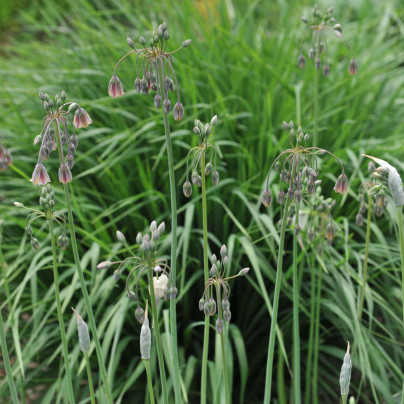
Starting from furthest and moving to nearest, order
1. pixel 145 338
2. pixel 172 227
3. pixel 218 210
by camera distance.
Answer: pixel 218 210 < pixel 172 227 < pixel 145 338

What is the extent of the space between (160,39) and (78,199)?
5.56ft

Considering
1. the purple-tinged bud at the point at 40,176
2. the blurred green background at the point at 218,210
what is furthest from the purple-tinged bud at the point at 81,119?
the blurred green background at the point at 218,210

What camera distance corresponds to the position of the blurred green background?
8.40 ft

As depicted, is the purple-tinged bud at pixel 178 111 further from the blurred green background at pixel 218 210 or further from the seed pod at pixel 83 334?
the blurred green background at pixel 218 210

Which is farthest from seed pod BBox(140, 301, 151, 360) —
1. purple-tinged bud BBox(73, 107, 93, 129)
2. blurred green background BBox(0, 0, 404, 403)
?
blurred green background BBox(0, 0, 404, 403)

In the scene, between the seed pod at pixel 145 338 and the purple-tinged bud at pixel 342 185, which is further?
the purple-tinged bud at pixel 342 185

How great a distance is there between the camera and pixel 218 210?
9.52ft

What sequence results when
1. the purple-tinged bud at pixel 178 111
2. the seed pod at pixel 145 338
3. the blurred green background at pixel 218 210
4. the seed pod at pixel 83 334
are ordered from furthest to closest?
the blurred green background at pixel 218 210
the purple-tinged bud at pixel 178 111
the seed pod at pixel 83 334
the seed pod at pixel 145 338

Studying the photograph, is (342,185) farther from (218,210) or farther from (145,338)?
(218,210)

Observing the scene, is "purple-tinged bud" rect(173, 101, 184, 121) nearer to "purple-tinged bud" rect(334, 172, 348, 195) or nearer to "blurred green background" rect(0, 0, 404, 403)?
"purple-tinged bud" rect(334, 172, 348, 195)

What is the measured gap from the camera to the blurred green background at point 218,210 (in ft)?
8.40

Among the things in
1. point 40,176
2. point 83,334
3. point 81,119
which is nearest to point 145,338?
point 83,334

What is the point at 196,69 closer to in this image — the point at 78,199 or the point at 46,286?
the point at 78,199

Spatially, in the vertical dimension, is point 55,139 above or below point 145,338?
above
